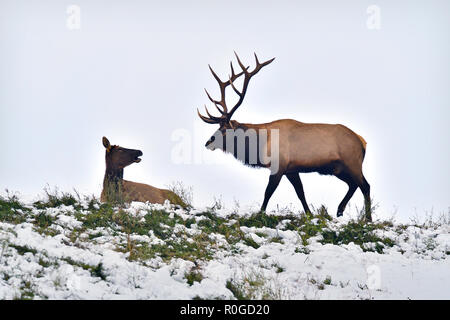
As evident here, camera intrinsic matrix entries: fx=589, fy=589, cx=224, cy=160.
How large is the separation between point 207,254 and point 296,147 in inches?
143

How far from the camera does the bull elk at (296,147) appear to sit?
979 centimetres

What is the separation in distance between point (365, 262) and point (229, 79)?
475cm

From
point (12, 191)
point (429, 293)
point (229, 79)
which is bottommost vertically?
point (429, 293)

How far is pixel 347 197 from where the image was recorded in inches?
396

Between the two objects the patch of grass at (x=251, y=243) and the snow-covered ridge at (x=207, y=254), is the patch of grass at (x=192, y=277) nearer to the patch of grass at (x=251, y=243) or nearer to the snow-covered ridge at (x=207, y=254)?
the snow-covered ridge at (x=207, y=254)

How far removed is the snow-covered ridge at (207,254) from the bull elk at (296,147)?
1176mm

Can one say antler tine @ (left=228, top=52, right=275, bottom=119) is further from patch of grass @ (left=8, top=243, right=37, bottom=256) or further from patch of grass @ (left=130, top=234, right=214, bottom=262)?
patch of grass @ (left=8, top=243, right=37, bottom=256)

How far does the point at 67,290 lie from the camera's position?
5273mm

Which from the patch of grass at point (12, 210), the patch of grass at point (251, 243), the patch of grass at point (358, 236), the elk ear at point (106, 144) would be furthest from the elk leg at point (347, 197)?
the patch of grass at point (12, 210)

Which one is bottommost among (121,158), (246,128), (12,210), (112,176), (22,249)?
(22,249)

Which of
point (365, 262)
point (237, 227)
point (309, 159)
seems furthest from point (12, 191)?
point (365, 262)

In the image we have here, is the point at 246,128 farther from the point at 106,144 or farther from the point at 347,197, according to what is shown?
the point at 106,144

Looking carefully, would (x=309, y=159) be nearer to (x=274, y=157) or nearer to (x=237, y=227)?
(x=274, y=157)

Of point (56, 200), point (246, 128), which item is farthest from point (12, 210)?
point (246, 128)
